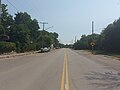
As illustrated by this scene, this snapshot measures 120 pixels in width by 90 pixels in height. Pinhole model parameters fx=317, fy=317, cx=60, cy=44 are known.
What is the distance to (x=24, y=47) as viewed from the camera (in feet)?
252

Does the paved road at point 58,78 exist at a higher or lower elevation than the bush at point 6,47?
lower

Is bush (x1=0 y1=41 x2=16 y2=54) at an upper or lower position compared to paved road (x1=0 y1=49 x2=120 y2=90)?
upper

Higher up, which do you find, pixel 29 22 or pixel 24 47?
pixel 29 22

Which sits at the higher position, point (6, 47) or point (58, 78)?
point (6, 47)

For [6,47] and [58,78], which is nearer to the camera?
[58,78]

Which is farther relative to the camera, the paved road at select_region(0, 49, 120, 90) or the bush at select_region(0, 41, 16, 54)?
the bush at select_region(0, 41, 16, 54)

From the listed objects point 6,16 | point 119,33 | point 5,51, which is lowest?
point 5,51

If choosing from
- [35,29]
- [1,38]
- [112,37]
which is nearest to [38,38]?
[35,29]

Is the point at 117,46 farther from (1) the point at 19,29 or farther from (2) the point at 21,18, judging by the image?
→ (2) the point at 21,18

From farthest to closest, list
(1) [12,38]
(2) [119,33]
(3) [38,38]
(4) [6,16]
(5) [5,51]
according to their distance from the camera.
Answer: (3) [38,38], (4) [6,16], (2) [119,33], (1) [12,38], (5) [5,51]

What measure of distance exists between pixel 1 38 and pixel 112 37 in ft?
111

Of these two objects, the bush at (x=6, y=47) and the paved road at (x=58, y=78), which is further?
the bush at (x=6, y=47)

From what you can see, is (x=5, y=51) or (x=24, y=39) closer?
(x=5, y=51)

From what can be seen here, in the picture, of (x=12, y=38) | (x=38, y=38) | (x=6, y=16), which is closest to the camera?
(x=12, y=38)
